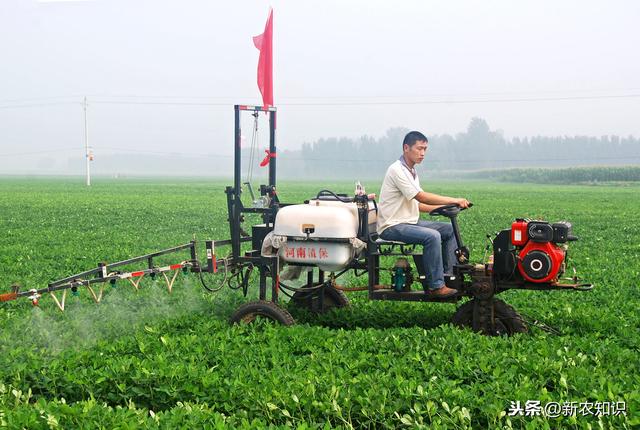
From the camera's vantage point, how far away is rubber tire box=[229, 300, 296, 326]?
718cm

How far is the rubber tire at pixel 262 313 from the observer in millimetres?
7184

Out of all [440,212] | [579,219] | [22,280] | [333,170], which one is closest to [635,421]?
[440,212]

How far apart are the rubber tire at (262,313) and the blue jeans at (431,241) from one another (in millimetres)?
1297

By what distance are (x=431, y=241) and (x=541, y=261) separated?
1.04 meters

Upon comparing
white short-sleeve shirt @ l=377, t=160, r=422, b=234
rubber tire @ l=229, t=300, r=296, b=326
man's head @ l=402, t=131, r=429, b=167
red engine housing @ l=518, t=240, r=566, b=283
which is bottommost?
rubber tire @ l=229, t=300, r=296, b=326

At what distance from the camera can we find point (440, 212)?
6.92 meters

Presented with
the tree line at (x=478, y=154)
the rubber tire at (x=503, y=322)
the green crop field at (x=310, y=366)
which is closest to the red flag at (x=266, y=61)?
the green crop field at (x=310, y=366)

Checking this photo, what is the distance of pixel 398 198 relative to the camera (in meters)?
7.15

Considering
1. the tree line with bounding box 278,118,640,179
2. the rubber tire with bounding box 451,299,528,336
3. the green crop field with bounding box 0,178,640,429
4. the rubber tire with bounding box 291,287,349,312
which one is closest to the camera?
the green crop field with bounding box 0,178,640,429

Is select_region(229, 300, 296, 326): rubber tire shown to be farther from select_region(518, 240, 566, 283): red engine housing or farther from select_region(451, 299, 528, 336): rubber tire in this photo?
select_region(518, 240, 566, 283): red engine housing

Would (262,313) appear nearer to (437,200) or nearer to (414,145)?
(437,200)

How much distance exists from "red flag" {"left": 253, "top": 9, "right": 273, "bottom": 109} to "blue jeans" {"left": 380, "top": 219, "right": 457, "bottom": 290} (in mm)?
2216

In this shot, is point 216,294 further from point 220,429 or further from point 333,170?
point 333,170

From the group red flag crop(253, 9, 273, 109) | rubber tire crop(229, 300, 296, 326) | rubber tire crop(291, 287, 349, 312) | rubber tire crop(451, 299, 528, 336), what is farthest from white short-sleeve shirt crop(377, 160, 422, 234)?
red flag crop(253, 9, 273, 109)
